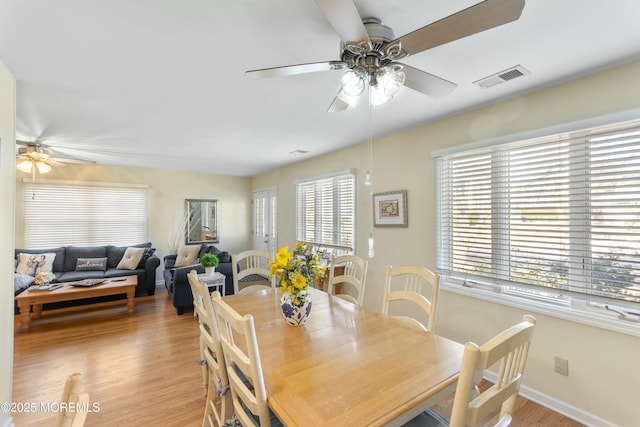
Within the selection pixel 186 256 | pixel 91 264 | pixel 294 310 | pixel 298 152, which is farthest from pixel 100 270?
pixel 294 310

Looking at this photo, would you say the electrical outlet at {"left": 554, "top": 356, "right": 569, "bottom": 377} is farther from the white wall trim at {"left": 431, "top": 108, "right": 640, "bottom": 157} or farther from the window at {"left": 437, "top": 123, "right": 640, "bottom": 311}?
the white wall trim at {"left": 431, "top": 108, "right": 640, "bottom": 157}

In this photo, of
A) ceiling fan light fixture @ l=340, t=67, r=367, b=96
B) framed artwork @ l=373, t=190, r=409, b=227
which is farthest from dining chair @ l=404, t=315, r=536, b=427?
framed artwork @ l=373, t=190, r=409, b=227

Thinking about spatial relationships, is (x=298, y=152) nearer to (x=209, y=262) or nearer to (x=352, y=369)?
(x=209, y=262)

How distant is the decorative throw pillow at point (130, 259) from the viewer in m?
4.82

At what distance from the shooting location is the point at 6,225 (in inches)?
71.7

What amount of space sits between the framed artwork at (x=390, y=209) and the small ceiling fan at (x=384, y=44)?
1544 millimetres

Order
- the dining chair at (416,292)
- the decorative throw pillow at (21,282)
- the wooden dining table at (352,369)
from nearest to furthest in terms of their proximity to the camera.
→ the wooden dining table at (352,369) → the dining chair at (416,292) → the decorative throw pillow at (21,282)

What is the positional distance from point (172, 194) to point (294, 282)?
5.29 m

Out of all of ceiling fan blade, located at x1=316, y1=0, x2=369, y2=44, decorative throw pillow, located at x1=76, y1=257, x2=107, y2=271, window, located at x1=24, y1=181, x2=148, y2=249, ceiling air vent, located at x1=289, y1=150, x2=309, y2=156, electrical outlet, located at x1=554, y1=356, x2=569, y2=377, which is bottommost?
electrical outlet, located at x1=554, y1=356, x2=569, y2=377

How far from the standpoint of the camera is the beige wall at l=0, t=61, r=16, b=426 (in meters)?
1.75

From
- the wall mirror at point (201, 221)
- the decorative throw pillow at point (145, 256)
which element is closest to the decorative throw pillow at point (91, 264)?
the decorative throw pillow at point (145, 256)

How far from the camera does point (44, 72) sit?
6.15ft

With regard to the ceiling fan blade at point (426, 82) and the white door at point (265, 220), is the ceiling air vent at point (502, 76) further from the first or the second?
the white door at point (265, 220)

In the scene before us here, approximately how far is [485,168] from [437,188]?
46 cm
